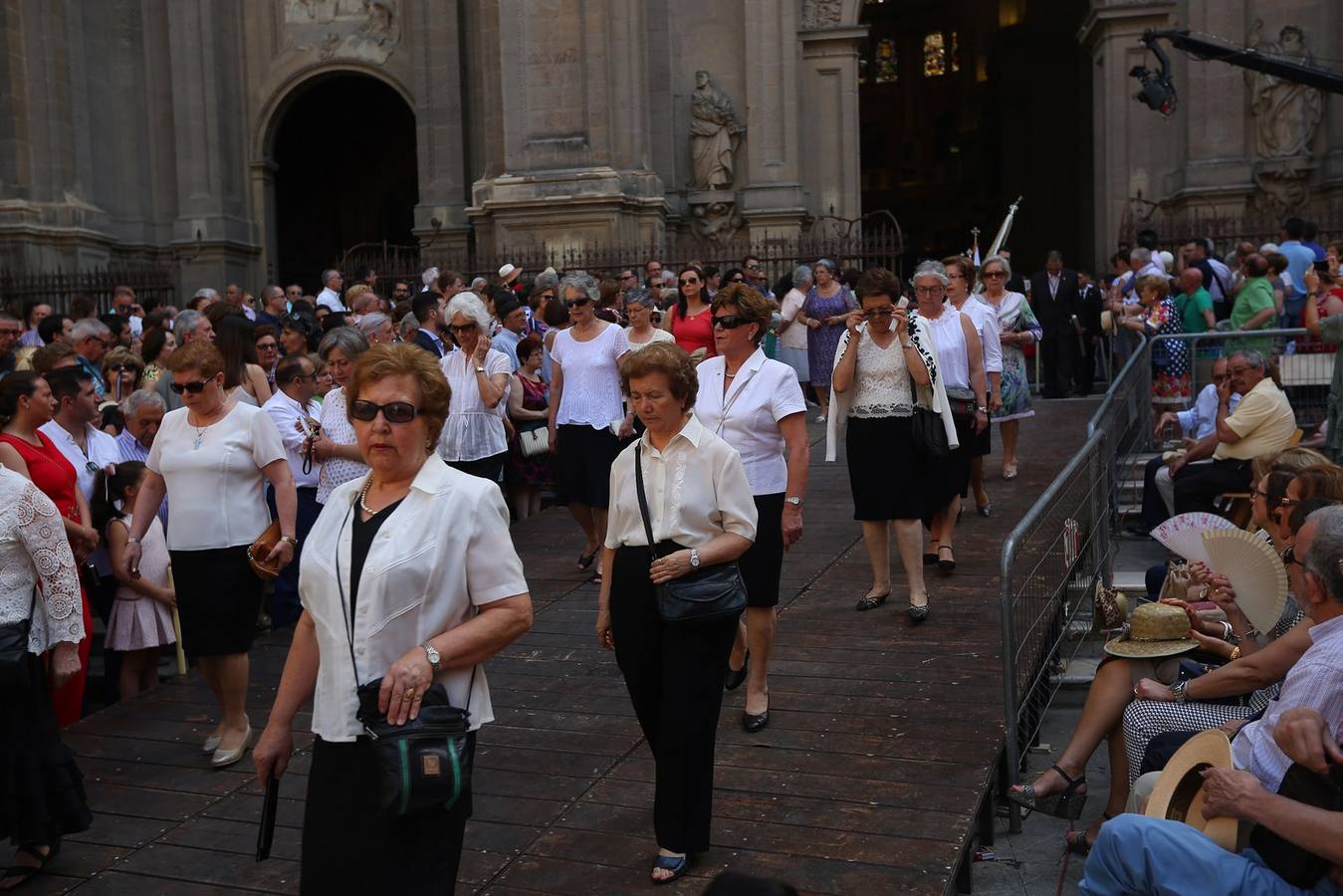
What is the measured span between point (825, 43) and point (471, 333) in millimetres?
17573

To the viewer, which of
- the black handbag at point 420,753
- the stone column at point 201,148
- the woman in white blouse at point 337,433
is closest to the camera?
the black handbag at point 420,753

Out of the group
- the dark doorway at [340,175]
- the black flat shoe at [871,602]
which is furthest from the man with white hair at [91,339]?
the dark doorway at [340,175]

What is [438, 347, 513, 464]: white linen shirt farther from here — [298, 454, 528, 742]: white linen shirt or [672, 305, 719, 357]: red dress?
[298, 454, 528, 742]: white linen shirt

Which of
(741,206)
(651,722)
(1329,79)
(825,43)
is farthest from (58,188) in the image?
(651,722)

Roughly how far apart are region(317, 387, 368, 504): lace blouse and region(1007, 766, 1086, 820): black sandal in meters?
4.09

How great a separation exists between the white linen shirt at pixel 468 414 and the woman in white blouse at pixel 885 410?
2.32 m

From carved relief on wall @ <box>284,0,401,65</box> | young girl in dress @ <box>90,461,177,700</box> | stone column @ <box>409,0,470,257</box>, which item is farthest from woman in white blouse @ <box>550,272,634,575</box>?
carved relief on wall @ <box>284,0,401,65</box>

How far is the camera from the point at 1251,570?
582cm

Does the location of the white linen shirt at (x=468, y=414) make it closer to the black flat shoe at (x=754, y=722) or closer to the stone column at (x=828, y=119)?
the black flat shoe at (x=754, y=722)

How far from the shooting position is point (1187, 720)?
5.61m

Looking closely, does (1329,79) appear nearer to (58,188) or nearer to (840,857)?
(840,857)

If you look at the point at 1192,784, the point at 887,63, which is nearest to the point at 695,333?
the point at 1192,784

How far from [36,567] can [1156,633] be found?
15.2 feet

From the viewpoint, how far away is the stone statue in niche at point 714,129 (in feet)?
80.1
